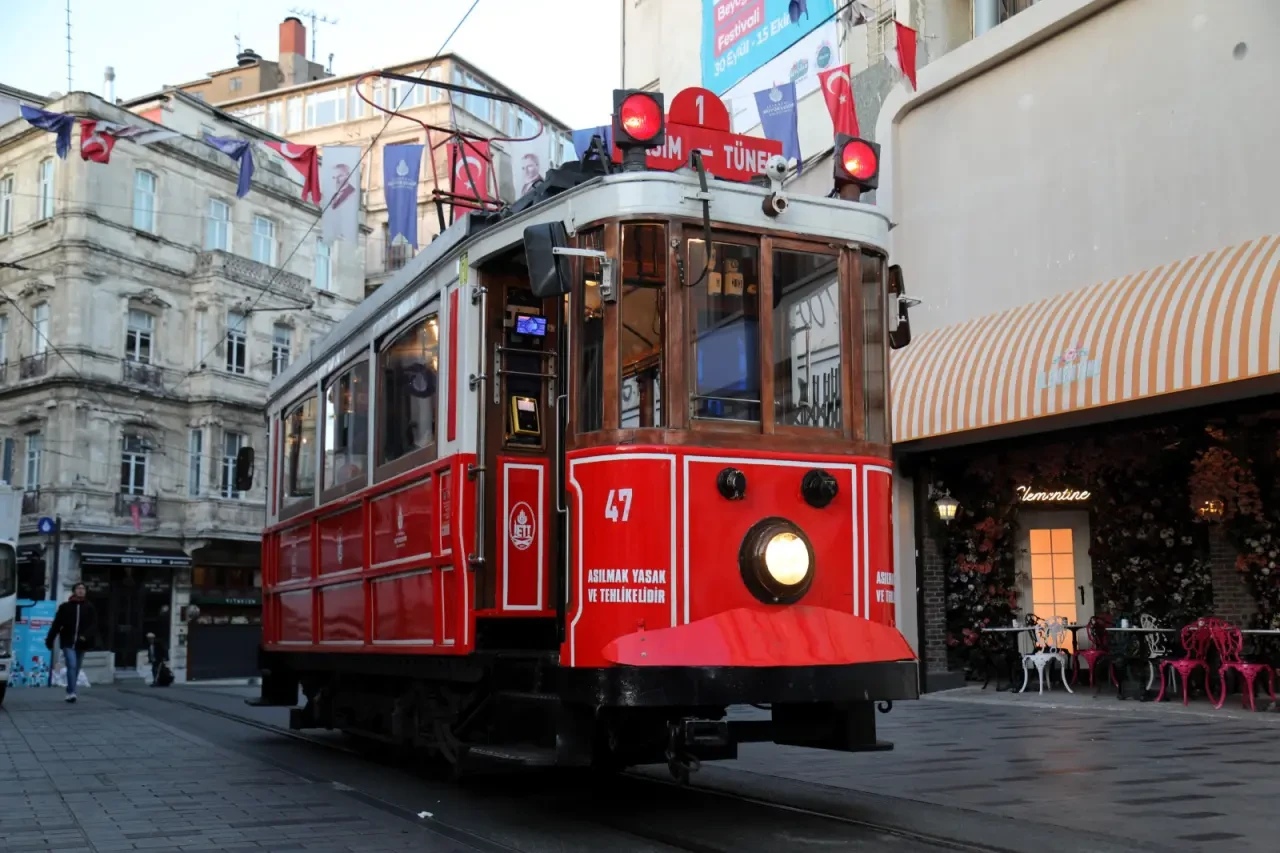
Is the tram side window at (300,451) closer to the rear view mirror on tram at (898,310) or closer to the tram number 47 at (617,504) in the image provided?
the tram number 47 at (617,504)

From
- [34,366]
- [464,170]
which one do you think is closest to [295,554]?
[464,170]

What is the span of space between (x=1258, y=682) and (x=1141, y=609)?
5.99 ft

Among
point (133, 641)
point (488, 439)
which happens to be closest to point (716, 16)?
point (488, 439)

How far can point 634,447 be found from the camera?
253 inches

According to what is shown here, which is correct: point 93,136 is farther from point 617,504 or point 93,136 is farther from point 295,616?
point 617,504

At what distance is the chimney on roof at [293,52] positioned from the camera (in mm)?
51312

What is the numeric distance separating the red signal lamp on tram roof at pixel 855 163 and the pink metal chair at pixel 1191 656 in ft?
26.8

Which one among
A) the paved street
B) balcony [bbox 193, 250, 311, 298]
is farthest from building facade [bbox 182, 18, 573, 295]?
the paved street

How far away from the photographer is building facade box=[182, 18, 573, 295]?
44281 mm

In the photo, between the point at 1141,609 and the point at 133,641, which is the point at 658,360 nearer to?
the point at 1141,609

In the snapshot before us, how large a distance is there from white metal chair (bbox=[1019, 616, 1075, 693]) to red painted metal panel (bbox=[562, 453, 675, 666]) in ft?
33.9

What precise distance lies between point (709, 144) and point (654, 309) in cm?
193

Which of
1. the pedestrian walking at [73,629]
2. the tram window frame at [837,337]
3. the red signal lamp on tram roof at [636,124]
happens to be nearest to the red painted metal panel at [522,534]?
the tram window frame at [837,337]

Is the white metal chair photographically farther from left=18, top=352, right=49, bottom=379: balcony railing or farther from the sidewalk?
left=18, top=352, right=49, bottom=379: balcony railing
